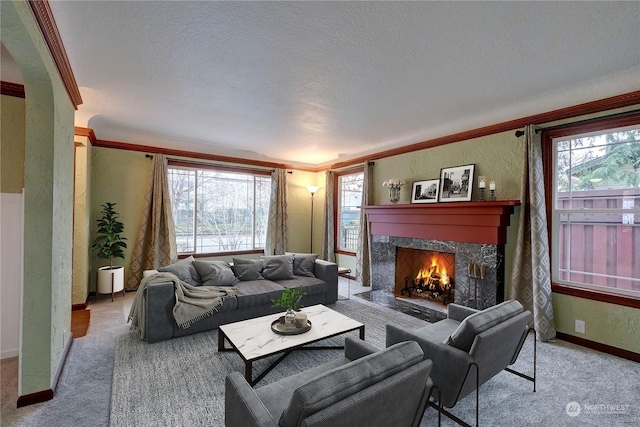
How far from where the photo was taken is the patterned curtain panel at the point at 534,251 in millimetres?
3201

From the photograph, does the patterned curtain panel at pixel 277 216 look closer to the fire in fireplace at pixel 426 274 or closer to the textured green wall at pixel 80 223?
the fire in fireplace at pixel 426 274

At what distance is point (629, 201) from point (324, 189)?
499 centimetres

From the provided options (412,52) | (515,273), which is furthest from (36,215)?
(515,273)

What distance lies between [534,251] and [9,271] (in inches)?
206

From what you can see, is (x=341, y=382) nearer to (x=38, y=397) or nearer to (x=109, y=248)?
(x=38, y=397)

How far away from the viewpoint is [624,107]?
281 centimetres

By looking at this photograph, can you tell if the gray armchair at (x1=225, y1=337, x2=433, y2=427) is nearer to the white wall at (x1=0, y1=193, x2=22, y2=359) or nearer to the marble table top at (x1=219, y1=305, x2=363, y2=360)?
the marble table top at (x1=219, y1=305, x2=363, y2=360)

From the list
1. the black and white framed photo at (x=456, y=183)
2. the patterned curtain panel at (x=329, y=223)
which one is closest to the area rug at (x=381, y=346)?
the black and white framed photo at (x=456, y=183)

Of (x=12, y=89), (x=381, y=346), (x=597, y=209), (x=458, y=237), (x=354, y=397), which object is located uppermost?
(x=12, y=89)

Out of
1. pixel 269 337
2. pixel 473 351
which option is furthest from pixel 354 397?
pixel 269 337

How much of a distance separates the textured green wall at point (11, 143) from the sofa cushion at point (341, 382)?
10.3ft

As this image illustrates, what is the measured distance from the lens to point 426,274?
4.82 metres

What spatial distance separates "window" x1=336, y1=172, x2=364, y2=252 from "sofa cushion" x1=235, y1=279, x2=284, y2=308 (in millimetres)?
2567

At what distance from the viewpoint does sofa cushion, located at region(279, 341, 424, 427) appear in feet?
3.49
